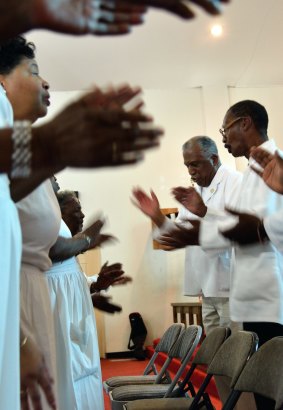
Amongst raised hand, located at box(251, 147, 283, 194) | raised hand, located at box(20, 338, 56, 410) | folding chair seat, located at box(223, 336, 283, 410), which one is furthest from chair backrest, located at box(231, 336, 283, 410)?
raised hand, located at box(20, 338, 56, 410)

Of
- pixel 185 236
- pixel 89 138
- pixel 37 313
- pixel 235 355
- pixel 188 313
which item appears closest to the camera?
pixel 89 138

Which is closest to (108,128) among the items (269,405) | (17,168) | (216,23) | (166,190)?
(17,168)


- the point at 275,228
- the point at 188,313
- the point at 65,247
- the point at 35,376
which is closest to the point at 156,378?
the point at 65,247

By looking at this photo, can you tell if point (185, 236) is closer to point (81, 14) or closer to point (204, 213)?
point (204, 213)

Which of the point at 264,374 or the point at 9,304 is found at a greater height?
the point at 9,304

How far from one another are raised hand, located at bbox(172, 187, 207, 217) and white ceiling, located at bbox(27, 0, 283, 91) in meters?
4.42

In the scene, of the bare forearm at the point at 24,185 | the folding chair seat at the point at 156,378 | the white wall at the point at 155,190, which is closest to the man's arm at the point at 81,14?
the bare forearm at the point at 24,185

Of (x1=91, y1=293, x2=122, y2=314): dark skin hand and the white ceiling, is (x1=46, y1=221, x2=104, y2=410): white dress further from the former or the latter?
the white ceiling

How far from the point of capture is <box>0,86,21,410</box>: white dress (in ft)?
3.05

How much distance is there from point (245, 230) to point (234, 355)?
1.64ft

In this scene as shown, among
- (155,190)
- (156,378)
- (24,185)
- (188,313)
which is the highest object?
(155,190)

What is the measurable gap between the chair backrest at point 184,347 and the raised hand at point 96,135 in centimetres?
227

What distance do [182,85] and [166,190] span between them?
1.76 m

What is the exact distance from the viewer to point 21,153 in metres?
0.77
